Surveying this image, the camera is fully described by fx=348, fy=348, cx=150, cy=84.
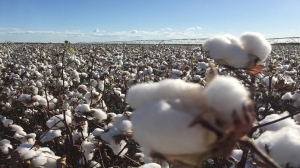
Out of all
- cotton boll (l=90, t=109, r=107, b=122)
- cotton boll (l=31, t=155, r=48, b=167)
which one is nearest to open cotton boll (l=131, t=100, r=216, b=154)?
cotton boll (l=31, t=155, r=48, b=167)

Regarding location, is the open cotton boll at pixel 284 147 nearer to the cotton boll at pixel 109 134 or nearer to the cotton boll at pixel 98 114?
the cotton boll at pixel 109 134

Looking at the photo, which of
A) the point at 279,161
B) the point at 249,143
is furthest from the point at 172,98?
the point at 279,161

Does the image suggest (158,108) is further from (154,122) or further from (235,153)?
(235,153)

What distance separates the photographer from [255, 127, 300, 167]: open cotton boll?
3.84ft

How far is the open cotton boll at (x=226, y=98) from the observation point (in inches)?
22.0

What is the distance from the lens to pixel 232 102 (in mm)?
560

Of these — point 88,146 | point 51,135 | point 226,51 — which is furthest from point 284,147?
point 51,135

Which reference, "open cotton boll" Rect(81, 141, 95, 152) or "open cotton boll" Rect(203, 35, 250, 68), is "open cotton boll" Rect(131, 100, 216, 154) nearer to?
"open cotton boll" Rect(203, 35, 250, 68)

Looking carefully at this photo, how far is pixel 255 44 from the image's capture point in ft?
3.84

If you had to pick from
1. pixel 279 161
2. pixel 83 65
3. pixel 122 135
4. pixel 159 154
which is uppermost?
pixel 159 154

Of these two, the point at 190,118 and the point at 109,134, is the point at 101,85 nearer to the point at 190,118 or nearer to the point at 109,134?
the point at 109,134

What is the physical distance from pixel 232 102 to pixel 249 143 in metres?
0.09

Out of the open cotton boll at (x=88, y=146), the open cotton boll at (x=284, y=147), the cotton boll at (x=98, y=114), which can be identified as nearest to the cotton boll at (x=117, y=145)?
the open cotton boll at (x=88, y=146)

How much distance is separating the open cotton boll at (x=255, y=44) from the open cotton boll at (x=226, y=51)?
4cm
